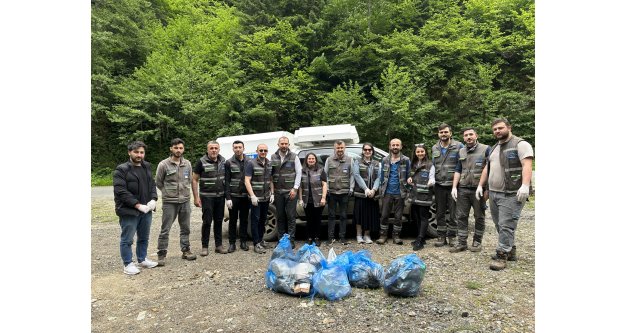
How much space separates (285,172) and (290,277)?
2295 mm

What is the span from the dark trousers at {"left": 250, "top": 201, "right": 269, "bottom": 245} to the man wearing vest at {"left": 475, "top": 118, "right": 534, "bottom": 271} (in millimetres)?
3301

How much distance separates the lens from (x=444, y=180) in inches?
217

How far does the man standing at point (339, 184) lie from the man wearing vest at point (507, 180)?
6.96 feet

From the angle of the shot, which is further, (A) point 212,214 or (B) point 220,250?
(B) point 220,250

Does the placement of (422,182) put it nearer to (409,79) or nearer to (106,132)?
(409,79)

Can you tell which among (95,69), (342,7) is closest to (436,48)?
(342,7)

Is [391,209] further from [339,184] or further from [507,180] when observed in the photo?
[507,180]

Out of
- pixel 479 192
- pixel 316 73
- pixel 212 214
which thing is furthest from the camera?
pixel 316 73

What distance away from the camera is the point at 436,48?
62.6 ft

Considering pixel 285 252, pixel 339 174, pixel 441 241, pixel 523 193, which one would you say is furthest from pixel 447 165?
pixel 285 252

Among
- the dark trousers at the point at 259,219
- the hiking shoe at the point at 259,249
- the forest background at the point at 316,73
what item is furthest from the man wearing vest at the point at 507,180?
the forest background at the point at 316,73

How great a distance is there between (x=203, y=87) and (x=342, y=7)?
9309 millimetres

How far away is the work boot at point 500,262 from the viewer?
4.52 metres

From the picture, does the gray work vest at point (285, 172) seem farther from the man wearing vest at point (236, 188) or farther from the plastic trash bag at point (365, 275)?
the plastic trash bag at point (365, 275)
